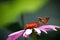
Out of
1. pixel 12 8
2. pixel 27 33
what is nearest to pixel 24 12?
pixel 12 8

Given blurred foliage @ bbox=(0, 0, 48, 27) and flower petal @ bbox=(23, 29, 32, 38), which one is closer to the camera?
flower petal @ bbox=(23, 29, 32, 38)

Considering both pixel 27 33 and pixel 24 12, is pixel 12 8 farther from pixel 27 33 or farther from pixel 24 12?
pixel 27 33

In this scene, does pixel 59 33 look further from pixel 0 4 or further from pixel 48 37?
pixel 0 4

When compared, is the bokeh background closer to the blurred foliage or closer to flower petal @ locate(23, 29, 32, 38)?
the blurred foliage

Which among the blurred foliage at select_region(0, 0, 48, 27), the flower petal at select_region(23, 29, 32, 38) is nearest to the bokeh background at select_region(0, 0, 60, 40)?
the blurred foliage at select_region(0, 0, 48, 27)

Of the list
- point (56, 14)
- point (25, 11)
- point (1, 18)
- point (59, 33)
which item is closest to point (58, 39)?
point (59, 33)

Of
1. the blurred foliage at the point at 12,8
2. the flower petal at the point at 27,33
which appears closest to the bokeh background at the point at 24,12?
the blurred foliage at the point at 12,8

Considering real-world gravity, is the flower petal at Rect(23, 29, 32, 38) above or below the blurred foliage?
below
